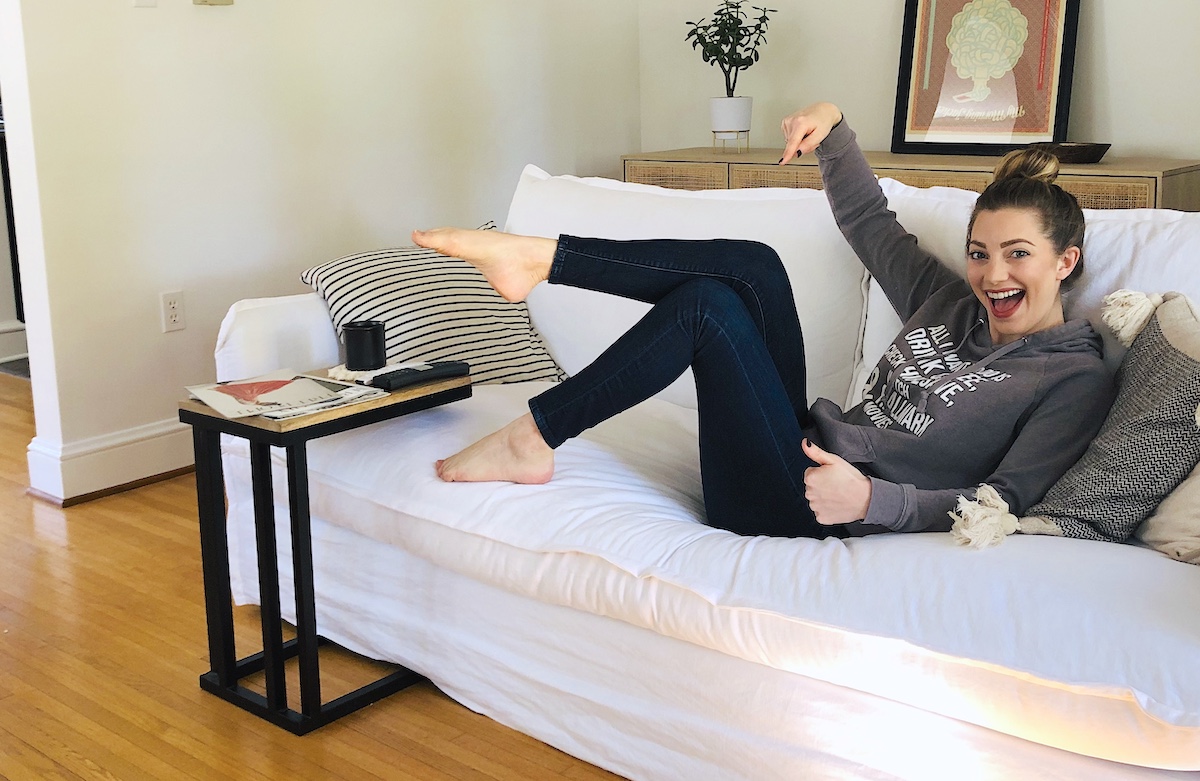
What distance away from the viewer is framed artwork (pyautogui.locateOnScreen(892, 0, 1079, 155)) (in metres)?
3.29

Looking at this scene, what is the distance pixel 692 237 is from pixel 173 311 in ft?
5.10

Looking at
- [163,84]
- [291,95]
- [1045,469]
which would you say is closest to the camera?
[1045,469]

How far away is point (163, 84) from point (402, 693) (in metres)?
1.83

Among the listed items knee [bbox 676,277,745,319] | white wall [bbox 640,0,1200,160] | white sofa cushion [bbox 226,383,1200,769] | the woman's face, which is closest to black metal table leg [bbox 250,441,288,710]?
white sofa cushion [bbox 226,383,1200,769]

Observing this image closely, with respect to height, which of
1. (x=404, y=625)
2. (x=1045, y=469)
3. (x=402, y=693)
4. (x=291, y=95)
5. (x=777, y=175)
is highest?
(x=291, y=95)

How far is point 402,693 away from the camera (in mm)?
1957

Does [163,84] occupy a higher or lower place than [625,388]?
higher

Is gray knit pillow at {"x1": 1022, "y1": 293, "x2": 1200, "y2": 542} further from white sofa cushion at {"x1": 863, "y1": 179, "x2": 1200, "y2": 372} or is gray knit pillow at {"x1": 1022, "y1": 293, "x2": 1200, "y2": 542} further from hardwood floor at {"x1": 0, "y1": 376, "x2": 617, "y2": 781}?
hardwood floor at {"x1": 0, "y1": 376, "x2": 617, "y2": 781}

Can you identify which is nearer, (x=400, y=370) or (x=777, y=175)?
(x=400, y=370)

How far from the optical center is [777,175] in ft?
11.4

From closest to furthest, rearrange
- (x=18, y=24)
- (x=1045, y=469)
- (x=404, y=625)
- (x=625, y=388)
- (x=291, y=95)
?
(x=1045, y=469) < (x=625, y=388) < (x=404, y=625) < (x=18, y=24) < (x=291, y=95)

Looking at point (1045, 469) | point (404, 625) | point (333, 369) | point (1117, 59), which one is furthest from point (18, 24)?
point (1117, 59)

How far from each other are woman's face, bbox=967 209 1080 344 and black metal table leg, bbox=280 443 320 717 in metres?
1.04

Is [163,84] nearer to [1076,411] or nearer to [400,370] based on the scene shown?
[400,370]
